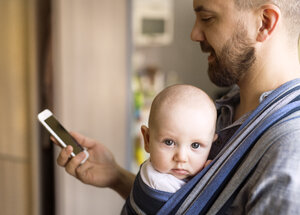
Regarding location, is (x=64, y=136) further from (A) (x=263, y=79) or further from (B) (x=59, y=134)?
(A) (x=263, y=79)

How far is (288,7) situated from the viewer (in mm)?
988

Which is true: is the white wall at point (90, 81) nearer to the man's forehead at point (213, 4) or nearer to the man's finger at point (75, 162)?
the man's finger at point (75, 162)

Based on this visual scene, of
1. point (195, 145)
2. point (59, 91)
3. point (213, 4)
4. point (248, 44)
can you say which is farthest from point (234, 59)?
point (59, 91)

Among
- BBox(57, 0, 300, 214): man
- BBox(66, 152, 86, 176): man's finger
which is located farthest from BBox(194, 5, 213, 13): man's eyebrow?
BBox(66, 152, 86, 176): man's finger

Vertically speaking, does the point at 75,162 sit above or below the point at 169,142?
below

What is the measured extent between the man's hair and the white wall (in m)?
1.69

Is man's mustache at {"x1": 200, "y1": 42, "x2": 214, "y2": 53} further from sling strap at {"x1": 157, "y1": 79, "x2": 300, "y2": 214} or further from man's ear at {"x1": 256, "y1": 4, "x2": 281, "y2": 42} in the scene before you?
sling strap at {"x1": 157, "y1": 79, "x2": 300, "y2": 214}

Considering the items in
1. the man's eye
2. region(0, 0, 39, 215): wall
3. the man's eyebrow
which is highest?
the man's eyebrow

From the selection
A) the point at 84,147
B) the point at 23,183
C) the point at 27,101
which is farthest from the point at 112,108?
the point at 84,147

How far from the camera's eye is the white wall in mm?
2488

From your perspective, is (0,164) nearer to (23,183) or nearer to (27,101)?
(23,183)

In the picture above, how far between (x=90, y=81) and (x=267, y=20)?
5.95 feet

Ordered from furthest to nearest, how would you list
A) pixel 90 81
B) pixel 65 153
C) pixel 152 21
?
pixel 152 21 < pixel 90 81 < pixel 65 153

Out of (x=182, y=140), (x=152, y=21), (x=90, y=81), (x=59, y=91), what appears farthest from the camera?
(x=152, y=21)
